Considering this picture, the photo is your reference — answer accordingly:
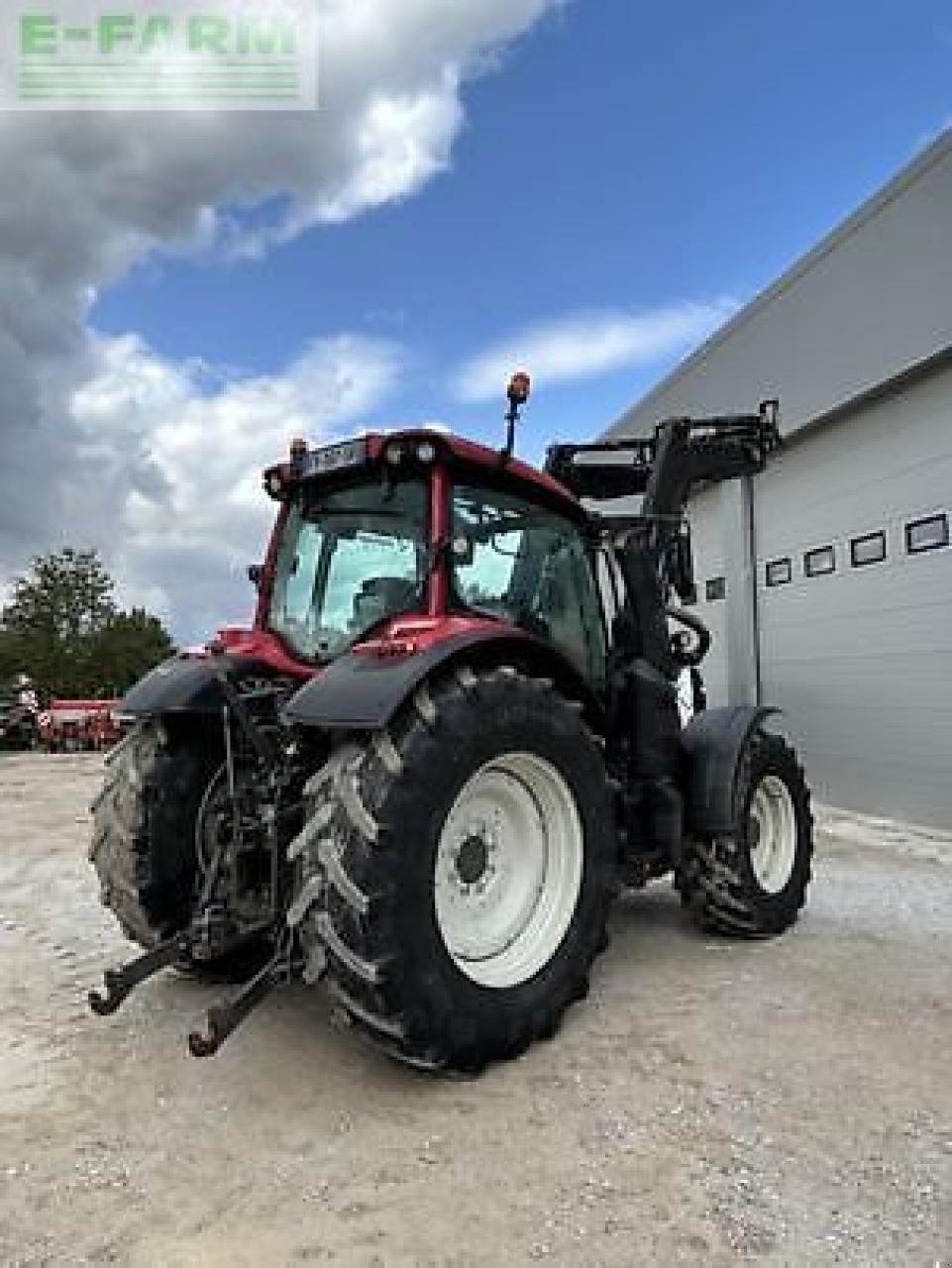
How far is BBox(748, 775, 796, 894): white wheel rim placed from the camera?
553 centimetres

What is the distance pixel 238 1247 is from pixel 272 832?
1.39m

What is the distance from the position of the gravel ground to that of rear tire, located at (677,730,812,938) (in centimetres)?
24

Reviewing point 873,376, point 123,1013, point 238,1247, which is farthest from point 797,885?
point 873,376

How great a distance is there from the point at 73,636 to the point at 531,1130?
35.8 m

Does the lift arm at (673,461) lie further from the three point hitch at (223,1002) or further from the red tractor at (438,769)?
the three point hitch at (223,1002)

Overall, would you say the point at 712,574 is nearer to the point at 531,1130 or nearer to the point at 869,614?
the point at 869,614

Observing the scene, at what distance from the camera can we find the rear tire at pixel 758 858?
5121 millimetres

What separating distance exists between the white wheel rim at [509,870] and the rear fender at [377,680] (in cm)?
40

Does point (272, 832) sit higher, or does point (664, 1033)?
point (272, 832)

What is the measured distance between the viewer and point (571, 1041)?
3932 millimetres

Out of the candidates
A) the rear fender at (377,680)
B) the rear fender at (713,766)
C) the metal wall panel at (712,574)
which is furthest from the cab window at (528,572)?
the metal wall panel at (712,574)

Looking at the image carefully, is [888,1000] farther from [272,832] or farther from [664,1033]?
[272,832]

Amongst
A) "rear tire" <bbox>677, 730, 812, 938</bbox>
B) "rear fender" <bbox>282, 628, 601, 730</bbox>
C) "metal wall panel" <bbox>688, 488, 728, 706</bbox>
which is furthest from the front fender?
"metal wall panel" <bbox>688, 488, 728, 706</bbox>

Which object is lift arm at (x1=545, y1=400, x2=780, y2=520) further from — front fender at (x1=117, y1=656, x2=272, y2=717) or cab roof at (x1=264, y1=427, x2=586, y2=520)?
front fender at (x1=117, y1=656, x2=272, y2=717)
